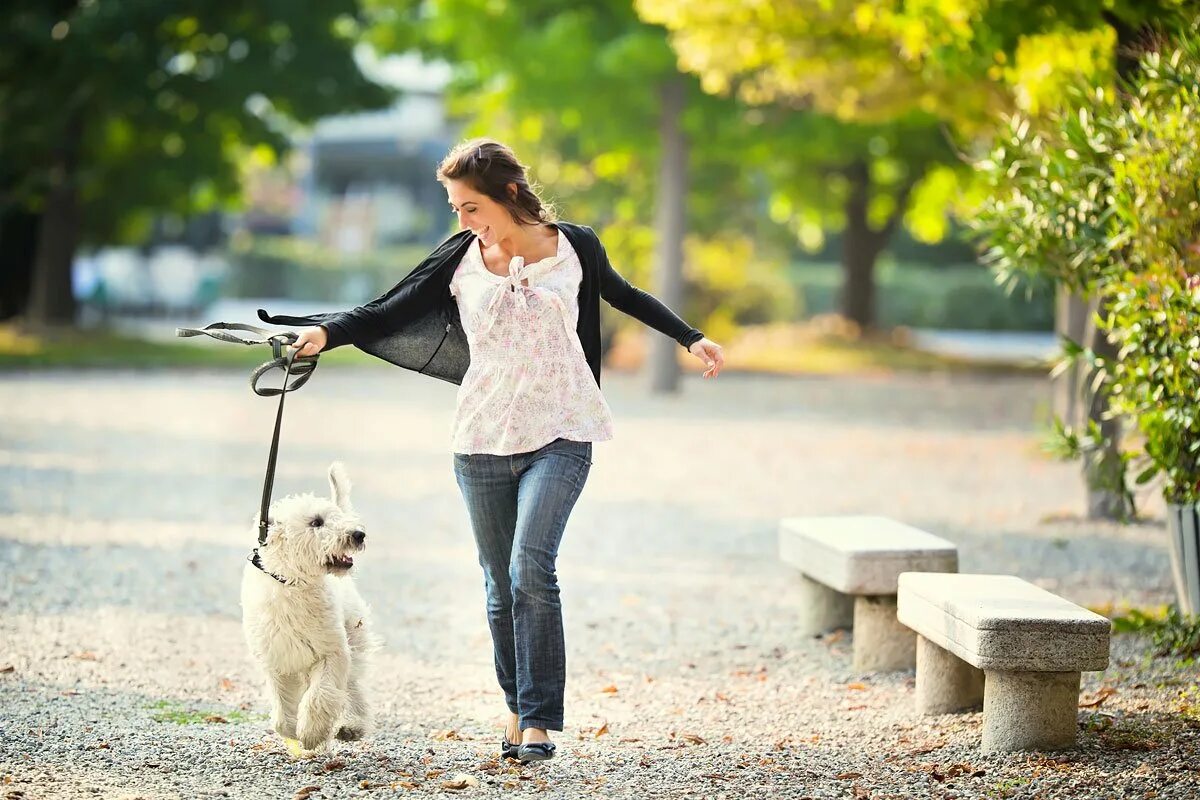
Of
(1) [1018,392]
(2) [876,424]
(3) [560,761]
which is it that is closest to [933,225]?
(1) [1018,392]

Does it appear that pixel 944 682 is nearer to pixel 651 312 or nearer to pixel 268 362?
pixel 651 312

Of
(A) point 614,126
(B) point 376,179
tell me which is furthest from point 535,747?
(B) point 376,179

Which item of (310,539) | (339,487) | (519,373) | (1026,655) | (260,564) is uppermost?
(519,373)

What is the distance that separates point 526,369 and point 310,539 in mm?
878

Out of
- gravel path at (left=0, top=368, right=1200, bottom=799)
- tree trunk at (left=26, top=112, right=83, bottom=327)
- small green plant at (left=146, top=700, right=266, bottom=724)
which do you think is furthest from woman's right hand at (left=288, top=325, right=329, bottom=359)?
tree trunk at (left=26, top=112, right=83, bottom=327)

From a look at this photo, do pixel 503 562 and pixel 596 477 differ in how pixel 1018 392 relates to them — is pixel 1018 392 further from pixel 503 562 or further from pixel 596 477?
pixel 503 562

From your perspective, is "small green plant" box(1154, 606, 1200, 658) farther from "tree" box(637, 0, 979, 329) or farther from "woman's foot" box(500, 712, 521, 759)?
"tree" box(637, 0, 979, 329)

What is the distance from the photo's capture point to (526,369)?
5008 millimetres

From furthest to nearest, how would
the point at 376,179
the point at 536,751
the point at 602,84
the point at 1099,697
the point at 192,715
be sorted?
the point at 376,179, the point at 602,84, the point at 1099,697, the point at 192,715, the point at 536,751

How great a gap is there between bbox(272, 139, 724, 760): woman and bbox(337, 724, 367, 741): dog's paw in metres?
0.50

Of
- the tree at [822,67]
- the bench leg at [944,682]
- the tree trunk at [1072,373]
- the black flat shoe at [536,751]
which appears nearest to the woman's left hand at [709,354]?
the black flat shoe at [536,751]

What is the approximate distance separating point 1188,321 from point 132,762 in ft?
14.5

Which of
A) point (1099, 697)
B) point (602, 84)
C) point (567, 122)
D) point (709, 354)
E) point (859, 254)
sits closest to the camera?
point (709, 354)

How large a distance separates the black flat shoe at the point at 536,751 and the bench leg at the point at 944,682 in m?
1.66
